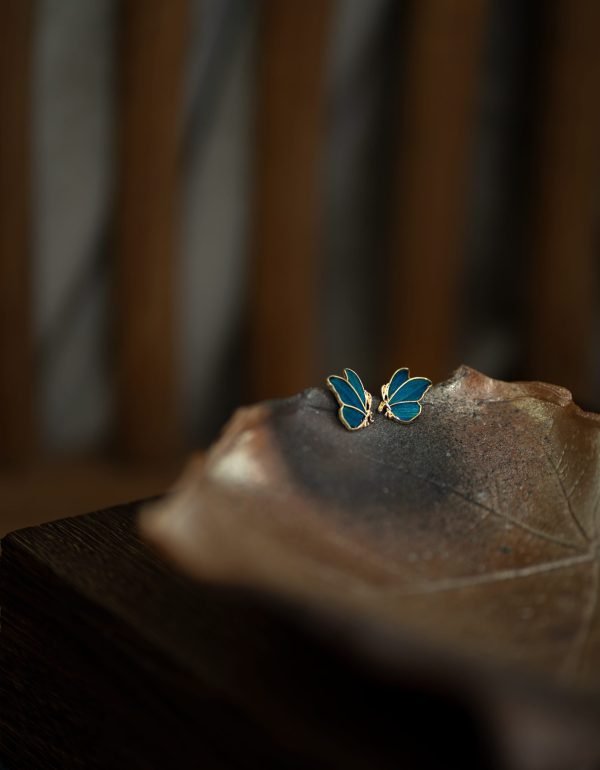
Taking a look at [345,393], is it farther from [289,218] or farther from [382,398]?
[289,218]

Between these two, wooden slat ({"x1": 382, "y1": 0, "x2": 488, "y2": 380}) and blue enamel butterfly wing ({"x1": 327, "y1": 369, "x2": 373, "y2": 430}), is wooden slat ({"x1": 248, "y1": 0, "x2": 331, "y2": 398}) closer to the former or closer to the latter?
wooden slat ({"x1": 382, "y1": 0, "x2": 488, "y2": 380})

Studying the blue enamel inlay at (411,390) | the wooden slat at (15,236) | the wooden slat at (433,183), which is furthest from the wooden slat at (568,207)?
the blue enamel inlay at (411,390)

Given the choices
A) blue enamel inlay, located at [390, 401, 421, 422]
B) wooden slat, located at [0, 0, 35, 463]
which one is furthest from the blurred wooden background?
blue enamel inlay, located at [390, 401, 421, 422]

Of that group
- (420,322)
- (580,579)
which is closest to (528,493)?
(580,579)

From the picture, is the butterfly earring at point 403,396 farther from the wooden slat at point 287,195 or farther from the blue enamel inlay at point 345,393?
the wooden slat at point 287,195

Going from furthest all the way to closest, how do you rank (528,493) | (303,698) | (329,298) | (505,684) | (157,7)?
(329,298) → (157,7) → (528,493) → (303,698) → (505,684)

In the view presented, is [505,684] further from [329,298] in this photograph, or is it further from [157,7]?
[329,298]

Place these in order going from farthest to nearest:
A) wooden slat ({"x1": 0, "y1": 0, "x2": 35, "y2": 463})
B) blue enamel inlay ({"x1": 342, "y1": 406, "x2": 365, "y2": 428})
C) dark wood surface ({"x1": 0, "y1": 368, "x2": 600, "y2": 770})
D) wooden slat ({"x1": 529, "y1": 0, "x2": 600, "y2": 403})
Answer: wooden slat ({"x1": 529, "y1": 0, "x2": 600, "y2": 403}) → wooden slat ({"x1": 0, "y1": 0, "x2": 35, "y2": 463}) → blue enamel inlay ({"x1": 342, "y1": 406, "x2": 365, "y2": 428}) → dark wood surface ({"x1": 0, "y1": 368, "x2": 600, "y2": 770})
